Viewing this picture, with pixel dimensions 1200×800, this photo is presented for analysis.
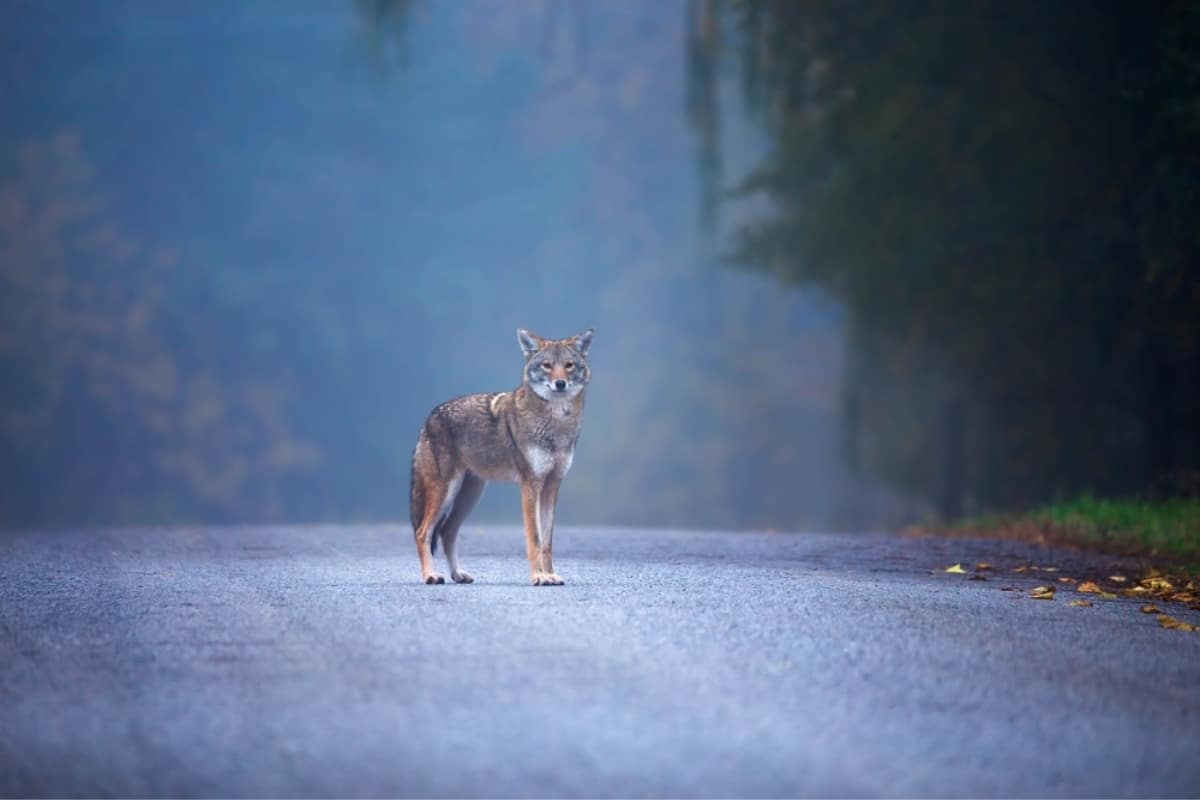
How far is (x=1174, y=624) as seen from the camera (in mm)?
8898

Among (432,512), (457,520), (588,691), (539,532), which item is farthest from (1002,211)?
(588,691)

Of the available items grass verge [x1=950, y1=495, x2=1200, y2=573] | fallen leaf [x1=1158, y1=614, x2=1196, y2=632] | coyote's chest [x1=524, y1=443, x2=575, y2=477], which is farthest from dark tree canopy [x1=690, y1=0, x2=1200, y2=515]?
coyote's chest [x1=524, y1=443, x2=575, y2=477]

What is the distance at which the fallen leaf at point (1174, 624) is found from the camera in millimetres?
8773

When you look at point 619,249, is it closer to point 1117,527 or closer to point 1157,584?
point 1117,527

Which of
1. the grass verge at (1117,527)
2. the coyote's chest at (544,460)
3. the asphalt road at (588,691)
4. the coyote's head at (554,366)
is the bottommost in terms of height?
the asphalt road at (588,691)

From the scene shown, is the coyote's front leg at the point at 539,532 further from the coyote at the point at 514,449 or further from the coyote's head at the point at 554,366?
the coyote's head at the point at 554,366

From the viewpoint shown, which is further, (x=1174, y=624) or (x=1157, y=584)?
(x=1157, y=584)

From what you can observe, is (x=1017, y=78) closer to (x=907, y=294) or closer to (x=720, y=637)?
(x=907, y=294)

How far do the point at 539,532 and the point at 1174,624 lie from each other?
4045 millimetres

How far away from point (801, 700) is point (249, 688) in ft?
7.76

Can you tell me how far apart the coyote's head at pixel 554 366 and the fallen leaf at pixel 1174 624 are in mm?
4011

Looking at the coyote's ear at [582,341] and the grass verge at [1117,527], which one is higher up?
the coyote's ear at [582,341]

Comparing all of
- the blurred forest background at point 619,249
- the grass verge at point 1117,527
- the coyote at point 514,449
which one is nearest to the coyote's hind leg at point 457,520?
the coyote at point 514,449

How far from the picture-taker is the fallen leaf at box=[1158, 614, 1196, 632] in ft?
28.8
